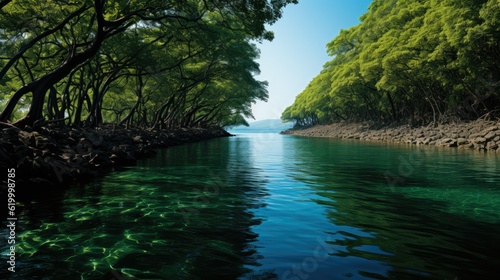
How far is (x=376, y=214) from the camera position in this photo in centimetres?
705

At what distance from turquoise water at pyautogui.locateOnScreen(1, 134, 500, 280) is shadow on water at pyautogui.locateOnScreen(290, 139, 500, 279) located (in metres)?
0.02

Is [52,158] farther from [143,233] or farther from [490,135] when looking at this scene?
[490,135]

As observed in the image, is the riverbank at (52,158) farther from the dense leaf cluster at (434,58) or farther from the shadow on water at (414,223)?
the dense leaf cluster at (434,58)

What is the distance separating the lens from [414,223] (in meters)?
6.39

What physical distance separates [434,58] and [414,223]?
977 inches

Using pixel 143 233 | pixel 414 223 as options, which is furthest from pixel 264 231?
pixel 414 223

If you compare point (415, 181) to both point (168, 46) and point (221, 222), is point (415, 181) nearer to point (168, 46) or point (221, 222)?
point (221, 222)

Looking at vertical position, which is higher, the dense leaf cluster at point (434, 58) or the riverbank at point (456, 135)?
the dense leaf cluster at point (434, 58)

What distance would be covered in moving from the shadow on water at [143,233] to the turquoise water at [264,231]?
18 mm

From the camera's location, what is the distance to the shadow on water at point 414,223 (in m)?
4.44

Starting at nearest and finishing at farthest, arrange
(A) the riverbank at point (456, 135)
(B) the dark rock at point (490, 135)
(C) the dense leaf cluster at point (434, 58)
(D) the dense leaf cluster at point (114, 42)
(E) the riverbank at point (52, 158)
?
1. (E) the riverbank at point (52, 158)
2. (D) the dense leaf cluster at point (114, 42)
3. (B) the dark rock at point (490, 135)
4. (A) the riverbank at point (456, 135)
5. (C) the dense leaf cluster at point (434, 58)

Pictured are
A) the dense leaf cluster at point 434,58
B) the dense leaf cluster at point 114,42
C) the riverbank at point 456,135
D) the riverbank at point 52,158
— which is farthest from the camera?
the dense leaf cluster at point 434,58

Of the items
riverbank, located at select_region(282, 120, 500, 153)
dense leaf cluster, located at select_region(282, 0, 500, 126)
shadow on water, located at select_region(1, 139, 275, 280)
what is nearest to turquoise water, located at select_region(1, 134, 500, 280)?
shadow on water, located at select_region(1, 139, 275, 280)

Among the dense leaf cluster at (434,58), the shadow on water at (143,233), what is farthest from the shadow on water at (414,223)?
the dense leaf cluster at (434,58)
